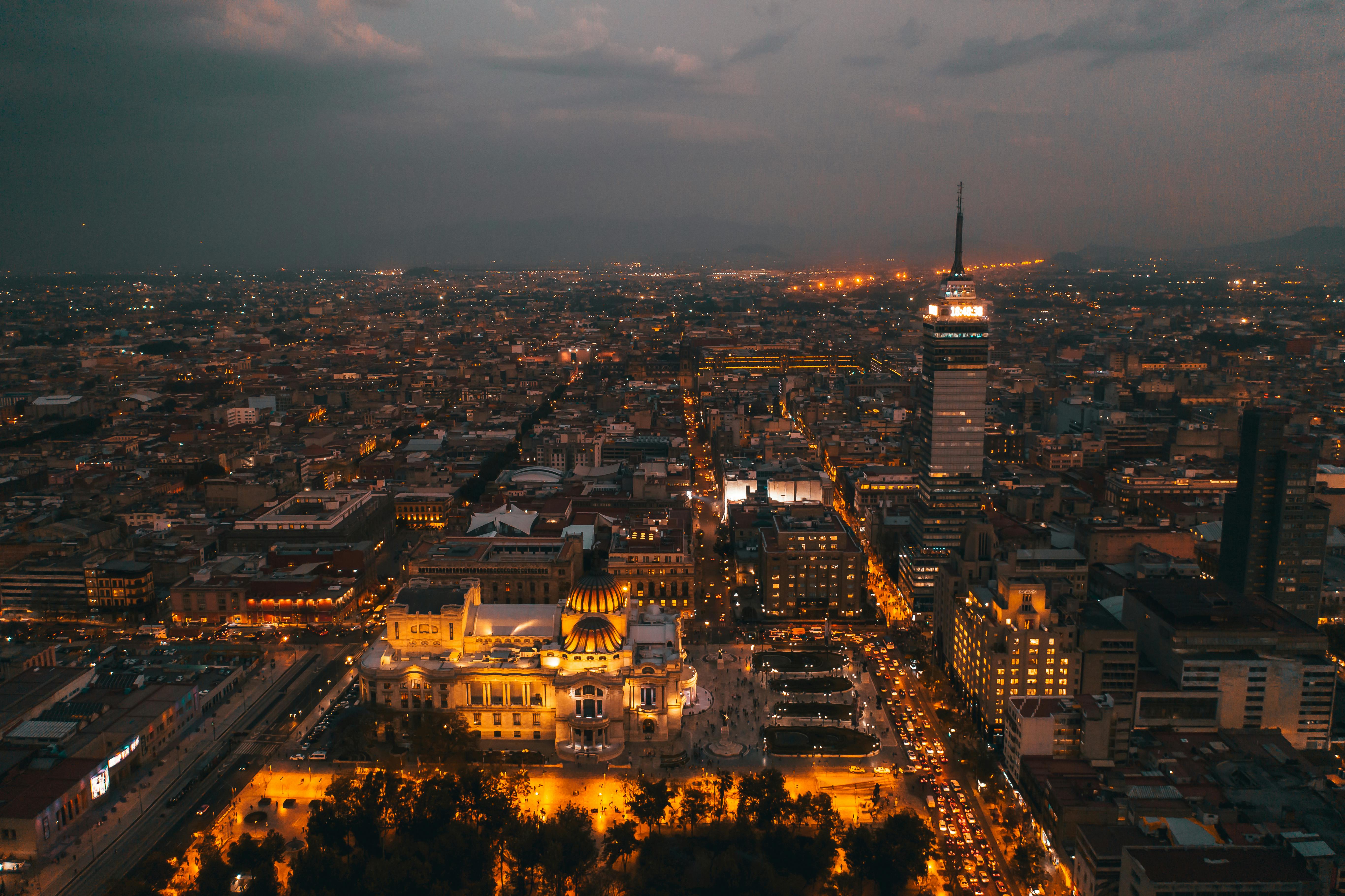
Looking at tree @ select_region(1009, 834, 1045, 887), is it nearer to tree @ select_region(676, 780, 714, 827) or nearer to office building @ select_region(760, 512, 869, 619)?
tree @ select_region(676, 780, 714, 827)

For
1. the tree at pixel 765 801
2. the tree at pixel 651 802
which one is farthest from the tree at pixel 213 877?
the tree at pixel 765 801

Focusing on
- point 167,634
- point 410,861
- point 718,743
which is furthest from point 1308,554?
point 167,634

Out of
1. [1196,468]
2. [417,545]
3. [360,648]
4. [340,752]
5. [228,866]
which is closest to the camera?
[228,866]

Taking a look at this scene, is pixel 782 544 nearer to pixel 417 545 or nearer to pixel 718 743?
pixel 718 743

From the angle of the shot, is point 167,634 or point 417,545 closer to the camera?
point 167,634

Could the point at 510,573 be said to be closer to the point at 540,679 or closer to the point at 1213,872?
the point at 540,679

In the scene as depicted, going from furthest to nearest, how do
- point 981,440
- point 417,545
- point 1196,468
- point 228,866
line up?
1. point 1196,468
2. point 981,440
3. point 417,545
4. point 228,866

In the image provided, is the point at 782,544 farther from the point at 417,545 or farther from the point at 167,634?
the point at 167,634

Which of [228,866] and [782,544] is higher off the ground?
[782,544]
